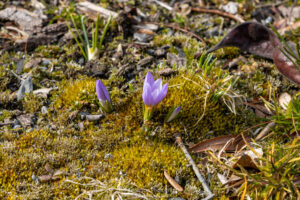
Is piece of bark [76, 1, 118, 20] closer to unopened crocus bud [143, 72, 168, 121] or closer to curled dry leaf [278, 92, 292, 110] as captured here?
unopened crocus bud [143, 72, 168, 121]

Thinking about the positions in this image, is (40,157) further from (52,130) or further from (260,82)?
(260,82)

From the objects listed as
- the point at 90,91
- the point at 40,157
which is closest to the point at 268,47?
the point at 90,91

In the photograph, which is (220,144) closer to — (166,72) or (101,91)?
(166,72)

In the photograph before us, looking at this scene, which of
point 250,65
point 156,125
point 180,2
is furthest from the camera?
point 180,2

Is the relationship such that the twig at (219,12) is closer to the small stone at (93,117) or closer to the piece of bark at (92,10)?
the piece of bark at (92,10)

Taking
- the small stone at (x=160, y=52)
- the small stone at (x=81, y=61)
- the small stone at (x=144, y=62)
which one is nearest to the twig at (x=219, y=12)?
the small stone at (x=160, y=52)

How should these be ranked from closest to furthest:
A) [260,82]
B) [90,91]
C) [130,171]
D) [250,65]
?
[130,171] → [90,91] → [260,82] → [250,65]

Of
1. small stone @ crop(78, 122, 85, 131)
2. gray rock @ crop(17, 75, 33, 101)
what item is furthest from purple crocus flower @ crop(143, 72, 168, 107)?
gray rock @ crop(17, 75, 33, 101)

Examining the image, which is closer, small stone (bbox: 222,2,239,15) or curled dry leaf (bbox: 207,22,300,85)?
curled dry leaf (bbox: 207,22,300,85)
